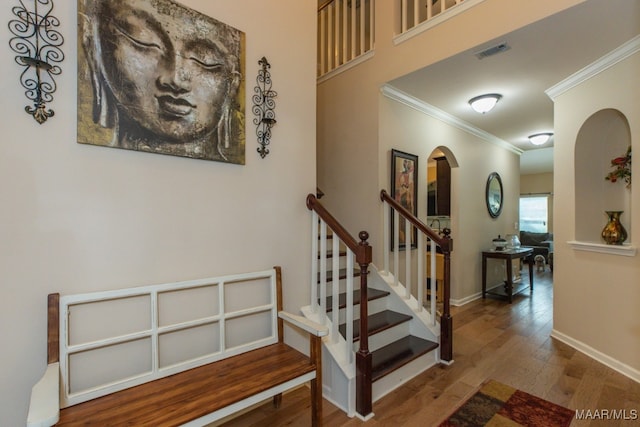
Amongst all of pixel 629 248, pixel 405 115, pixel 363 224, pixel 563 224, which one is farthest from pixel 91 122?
pixel 563 224

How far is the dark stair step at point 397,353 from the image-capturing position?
7.18 feet

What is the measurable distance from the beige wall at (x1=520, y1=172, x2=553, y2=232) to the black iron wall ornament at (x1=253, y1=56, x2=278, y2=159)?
9904mm

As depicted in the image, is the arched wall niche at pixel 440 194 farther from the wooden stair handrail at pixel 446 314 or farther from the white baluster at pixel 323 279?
the white baluster at pixel 323 279

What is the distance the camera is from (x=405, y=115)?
3.41m

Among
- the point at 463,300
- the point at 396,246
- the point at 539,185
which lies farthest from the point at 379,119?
the point at 539,185

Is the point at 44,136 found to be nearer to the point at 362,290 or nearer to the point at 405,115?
the point at 362,290

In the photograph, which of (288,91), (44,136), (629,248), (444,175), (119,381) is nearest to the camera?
(44,136)

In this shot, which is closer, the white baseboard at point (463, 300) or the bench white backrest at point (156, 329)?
the bench white backrest at point (156, 329)

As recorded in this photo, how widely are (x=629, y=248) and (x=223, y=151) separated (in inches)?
129

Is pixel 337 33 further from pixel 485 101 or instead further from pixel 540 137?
pixel 540 137

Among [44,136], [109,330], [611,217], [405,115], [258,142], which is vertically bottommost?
[109,330]

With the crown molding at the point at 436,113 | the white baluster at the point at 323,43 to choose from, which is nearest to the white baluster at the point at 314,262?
the crown molding at the point at 436,113

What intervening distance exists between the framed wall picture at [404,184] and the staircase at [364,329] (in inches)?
14.7

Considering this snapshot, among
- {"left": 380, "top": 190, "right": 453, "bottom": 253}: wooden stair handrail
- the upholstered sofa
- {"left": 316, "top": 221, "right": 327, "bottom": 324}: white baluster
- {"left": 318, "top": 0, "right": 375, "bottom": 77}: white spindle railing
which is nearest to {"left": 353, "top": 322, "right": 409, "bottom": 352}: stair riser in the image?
{"left": 316, "top": 221, "right": 327, "bottom": 324}: white baluster
